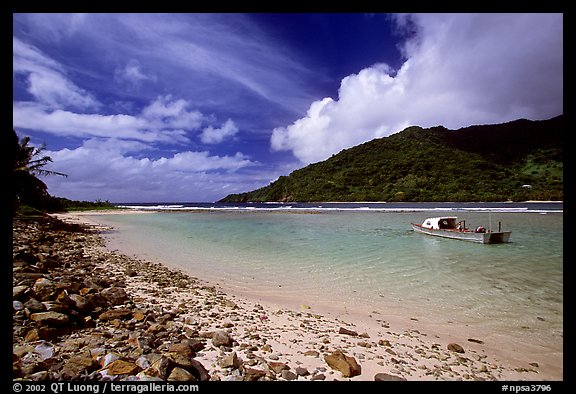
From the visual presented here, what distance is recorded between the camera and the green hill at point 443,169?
3898 inches

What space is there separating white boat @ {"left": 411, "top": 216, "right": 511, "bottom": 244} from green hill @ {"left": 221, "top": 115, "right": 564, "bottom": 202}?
274ft

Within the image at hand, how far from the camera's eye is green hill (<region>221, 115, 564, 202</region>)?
99000 millimetres

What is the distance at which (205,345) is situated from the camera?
4.08 m

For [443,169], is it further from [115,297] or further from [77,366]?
[77,366]

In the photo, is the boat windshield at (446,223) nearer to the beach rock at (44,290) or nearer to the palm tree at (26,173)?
the beach rock at (44,290)

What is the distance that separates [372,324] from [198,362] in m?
3.95

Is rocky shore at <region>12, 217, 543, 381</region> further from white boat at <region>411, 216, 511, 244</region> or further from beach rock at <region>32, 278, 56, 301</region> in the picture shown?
white boat at <region>411, 216, 511, 244</region>

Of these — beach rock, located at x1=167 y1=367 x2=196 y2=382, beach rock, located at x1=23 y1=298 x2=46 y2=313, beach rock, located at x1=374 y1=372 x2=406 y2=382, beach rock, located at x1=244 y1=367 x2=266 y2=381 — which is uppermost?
beach rock, located at x1=23 y1=298 x2=46 y2=313

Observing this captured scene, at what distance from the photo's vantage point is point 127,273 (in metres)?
8.99

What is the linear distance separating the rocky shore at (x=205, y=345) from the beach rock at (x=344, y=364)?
15mm

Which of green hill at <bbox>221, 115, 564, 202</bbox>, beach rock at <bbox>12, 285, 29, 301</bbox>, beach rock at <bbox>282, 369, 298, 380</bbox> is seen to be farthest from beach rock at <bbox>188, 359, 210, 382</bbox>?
green hill at <bbox>221, 115, 564, 202</bbox>

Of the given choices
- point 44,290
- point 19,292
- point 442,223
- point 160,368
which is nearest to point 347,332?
point 160,368
